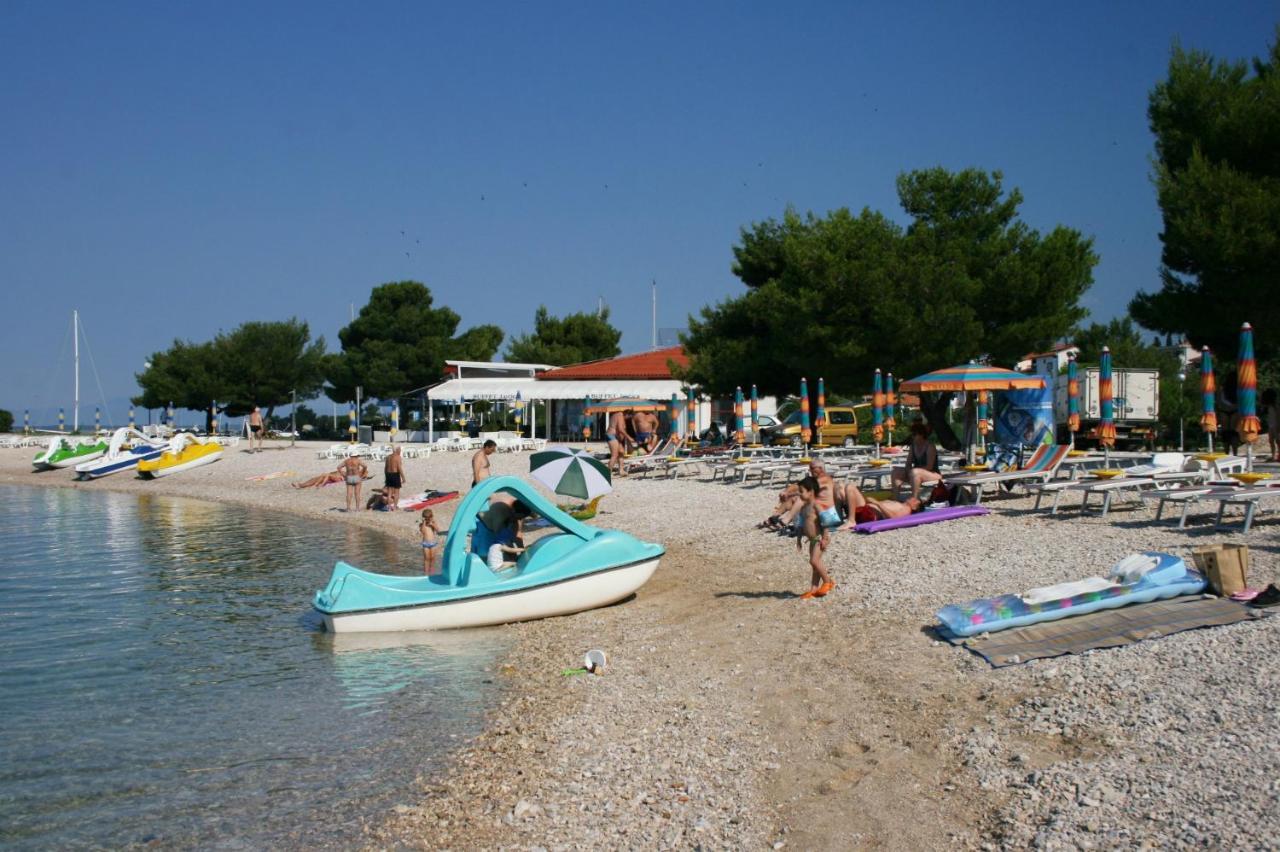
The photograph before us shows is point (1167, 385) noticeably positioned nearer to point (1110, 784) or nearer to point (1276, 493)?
point (1276, 493)

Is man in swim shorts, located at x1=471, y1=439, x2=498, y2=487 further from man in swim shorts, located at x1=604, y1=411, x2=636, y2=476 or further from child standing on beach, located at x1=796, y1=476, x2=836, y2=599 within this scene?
man in swim shorts, located at x1=604, y1=411, x2=636, y2=476

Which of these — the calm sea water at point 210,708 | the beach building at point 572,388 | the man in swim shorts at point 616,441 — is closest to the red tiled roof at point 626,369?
the beach building at point 572,388

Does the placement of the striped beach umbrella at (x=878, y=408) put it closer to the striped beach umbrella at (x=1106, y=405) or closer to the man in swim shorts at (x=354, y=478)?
the striped beach umbrella at (x=1106, y=405)

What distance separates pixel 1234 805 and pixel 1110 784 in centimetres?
58

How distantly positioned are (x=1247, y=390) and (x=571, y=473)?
8.63 meters

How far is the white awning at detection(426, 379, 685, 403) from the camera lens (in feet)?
131

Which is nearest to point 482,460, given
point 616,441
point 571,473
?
point 571,473

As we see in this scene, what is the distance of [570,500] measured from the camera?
70.0ft

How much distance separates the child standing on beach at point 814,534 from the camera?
9836mm

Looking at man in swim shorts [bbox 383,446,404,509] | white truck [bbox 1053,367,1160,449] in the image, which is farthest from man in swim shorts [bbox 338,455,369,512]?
white truck [bbox 1053,367,1160,449]

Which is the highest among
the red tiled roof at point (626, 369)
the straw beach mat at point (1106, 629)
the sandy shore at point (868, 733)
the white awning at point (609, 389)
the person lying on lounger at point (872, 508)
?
the red tiled roof at point (626, 369)

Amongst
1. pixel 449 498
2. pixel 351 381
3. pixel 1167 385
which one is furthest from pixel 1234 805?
pixel 351 381

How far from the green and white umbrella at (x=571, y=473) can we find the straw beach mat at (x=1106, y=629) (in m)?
7.18

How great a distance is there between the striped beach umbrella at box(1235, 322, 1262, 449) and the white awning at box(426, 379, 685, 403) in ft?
88.1
